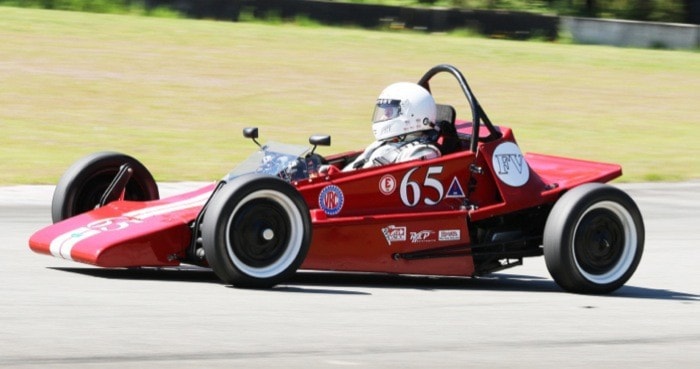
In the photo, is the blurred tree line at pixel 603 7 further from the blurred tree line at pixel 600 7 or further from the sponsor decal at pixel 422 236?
the sponsor decal at pixel 422 236

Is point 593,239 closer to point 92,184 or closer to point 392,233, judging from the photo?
point 392,233

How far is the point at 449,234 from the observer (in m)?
8.72

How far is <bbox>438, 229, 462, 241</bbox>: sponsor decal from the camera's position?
8680mm

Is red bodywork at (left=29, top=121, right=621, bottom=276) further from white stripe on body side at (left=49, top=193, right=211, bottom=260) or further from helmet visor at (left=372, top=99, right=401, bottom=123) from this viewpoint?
helmet visor at (left=372, top=99, right=401, bottom=123)

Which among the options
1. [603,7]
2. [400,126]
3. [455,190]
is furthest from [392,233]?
[603,7]

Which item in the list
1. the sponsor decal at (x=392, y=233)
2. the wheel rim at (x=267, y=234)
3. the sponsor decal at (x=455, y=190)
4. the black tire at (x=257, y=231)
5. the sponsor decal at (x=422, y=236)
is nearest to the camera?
the black tire at (x=257, y=231)

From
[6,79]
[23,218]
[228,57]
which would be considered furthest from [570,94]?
[23,218]

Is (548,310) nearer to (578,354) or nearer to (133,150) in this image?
(578,354)

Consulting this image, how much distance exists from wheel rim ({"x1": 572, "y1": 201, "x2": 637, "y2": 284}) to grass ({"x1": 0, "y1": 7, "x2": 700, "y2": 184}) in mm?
6699

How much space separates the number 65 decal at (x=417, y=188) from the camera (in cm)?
862

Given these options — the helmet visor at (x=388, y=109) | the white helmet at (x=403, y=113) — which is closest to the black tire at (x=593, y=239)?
the white helmet at (x=403, y=113)

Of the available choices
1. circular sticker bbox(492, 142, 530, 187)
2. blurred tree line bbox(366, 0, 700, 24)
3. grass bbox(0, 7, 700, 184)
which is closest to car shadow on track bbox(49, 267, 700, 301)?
circular sticker bbox(492, 142, 530, 187)

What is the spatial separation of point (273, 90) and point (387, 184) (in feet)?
50.0

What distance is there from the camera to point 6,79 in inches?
889
